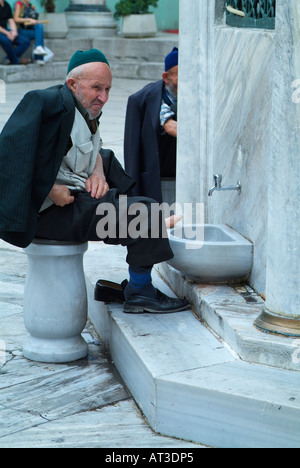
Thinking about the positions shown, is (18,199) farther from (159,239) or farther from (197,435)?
(197,435)

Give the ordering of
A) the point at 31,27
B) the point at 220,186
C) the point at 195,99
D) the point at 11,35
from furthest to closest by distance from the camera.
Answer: the point at 31,27 < the point at 11,35 < the point at 195,99 < the point at 220,186

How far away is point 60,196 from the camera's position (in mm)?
4004

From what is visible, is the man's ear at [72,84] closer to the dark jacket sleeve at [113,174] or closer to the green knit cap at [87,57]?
the green knit cap at [87,57]

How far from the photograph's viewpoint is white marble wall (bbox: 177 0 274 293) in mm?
4258

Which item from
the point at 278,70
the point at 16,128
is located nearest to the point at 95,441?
the point at 16,128

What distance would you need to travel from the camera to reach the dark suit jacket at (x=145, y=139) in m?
5.69

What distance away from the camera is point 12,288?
5422mm

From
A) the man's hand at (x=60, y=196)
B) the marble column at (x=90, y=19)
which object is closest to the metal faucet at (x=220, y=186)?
the man's hand at (x=60, y=196)

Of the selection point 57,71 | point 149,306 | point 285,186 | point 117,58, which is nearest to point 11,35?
point 57,71

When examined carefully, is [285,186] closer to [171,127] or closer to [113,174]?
[113,174]

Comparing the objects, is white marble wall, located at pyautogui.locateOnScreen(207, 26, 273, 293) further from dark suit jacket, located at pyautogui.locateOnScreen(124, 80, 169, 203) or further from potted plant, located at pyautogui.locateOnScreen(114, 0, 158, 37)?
potted plant, located at pyautogui.locateOnScreen(114, 0, 158, 37)

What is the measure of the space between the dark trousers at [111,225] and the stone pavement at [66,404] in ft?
1.95

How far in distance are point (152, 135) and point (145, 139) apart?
68 mm

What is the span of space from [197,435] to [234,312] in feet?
2.26
